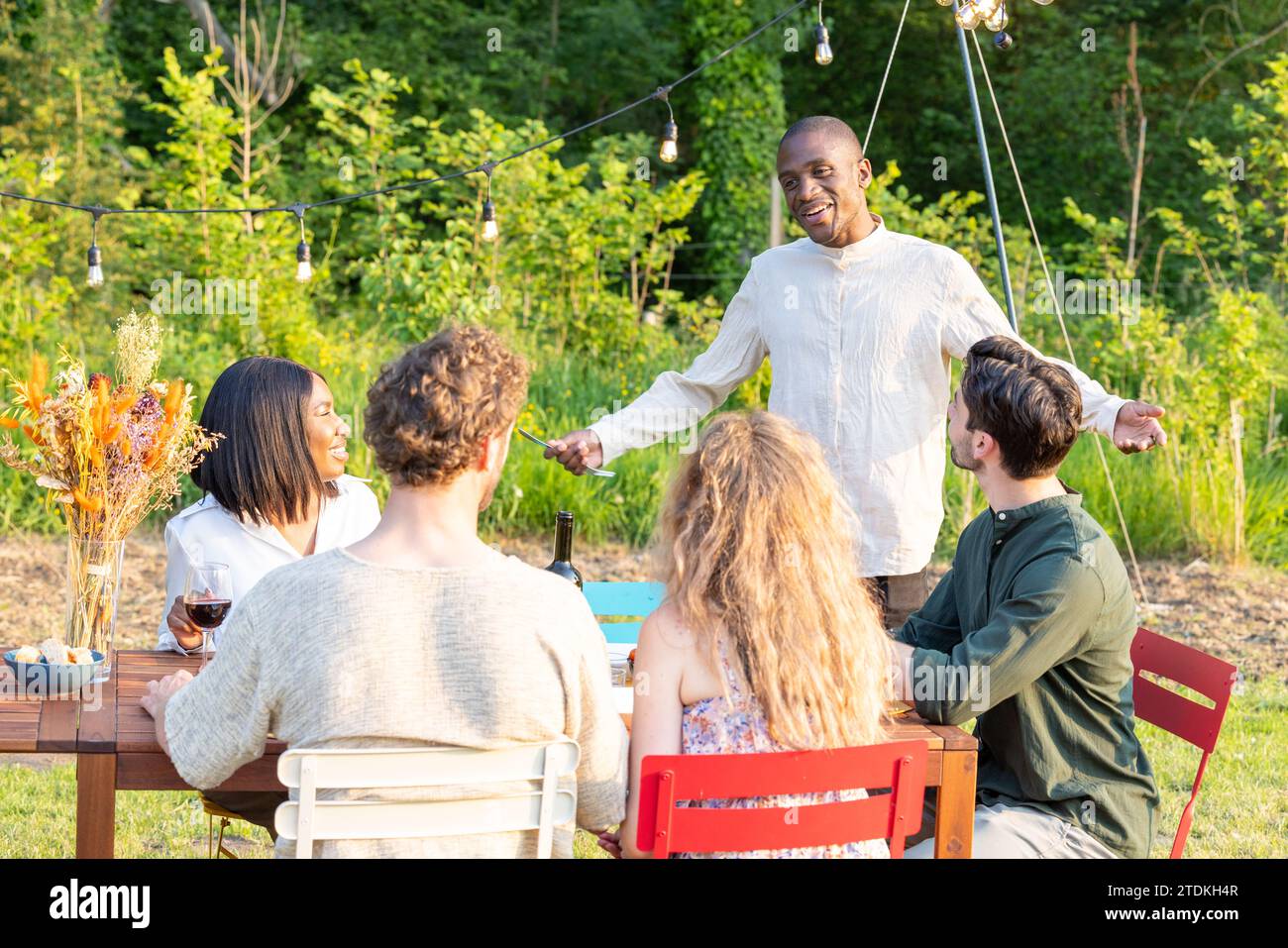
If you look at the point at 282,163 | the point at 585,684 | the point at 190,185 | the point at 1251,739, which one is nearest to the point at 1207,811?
the point at 1251,739

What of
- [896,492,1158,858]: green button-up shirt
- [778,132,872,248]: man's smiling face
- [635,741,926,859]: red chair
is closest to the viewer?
[635,741,926,859]: red chair

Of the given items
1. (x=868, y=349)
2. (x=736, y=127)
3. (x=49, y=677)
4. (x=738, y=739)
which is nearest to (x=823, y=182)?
(x=868, y=349)

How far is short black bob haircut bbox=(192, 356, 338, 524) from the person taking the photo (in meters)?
3.01

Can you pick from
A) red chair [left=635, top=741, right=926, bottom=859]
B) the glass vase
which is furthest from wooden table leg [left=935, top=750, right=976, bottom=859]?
the glass vase

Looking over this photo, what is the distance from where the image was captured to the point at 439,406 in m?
1.93

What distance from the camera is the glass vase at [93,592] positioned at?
2.50 metres

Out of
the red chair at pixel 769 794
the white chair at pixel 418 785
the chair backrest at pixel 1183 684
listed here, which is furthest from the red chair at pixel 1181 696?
the white chair at pixel 418 785

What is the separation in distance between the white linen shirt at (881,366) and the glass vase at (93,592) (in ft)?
4.13

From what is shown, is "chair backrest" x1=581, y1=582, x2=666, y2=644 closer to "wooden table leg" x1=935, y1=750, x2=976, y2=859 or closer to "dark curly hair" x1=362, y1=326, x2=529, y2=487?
"wooden table leg" x1=935, y1=750, x2=976, y2=859

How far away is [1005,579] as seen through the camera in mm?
2562

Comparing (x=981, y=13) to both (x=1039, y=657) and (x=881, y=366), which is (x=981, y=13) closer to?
(x=881, y=366)

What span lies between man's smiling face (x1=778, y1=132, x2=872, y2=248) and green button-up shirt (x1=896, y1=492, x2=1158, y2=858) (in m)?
0.99

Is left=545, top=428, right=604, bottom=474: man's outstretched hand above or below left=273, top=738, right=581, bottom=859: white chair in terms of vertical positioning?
above
